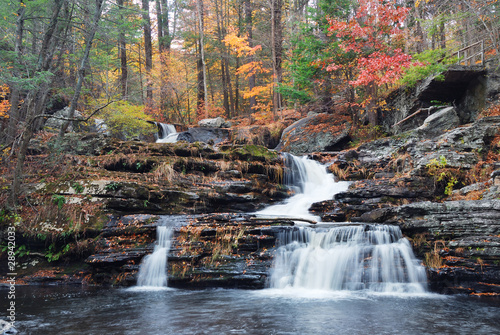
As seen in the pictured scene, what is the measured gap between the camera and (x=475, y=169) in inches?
336

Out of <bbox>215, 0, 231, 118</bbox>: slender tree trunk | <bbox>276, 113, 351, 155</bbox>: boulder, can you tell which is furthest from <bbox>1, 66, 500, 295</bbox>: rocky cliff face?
<bbox>215, 0, 231, 118</bbox>: slender tree trunk

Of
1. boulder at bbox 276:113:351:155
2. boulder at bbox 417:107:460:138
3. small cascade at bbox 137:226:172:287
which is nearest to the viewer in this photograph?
small cascade at bbox 137:226:172:287

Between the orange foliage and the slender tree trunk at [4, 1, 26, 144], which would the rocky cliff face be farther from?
the slender tree trunk at [4, 1, 26, 144]

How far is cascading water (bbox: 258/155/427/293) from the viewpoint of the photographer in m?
5.99

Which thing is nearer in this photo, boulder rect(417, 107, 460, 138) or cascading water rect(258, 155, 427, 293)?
cascading water rect(258, 155, 427, 293)

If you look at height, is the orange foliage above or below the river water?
above

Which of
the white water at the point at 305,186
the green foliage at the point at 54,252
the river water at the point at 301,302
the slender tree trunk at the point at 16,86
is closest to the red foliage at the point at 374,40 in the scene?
the white water at the point at 305,186

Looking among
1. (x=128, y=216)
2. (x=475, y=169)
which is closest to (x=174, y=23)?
(x=128, y=216)

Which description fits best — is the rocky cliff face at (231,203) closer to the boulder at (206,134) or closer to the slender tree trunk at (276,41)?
the boulder at (206,134)

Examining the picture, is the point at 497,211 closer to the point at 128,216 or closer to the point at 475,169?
the point at 475,169

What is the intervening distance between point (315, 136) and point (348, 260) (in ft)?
32.9

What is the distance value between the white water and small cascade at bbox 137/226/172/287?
330 centimetres

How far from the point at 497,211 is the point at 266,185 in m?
6.15

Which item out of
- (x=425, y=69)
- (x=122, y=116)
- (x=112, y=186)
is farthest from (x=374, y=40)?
(x=112, y=186)
